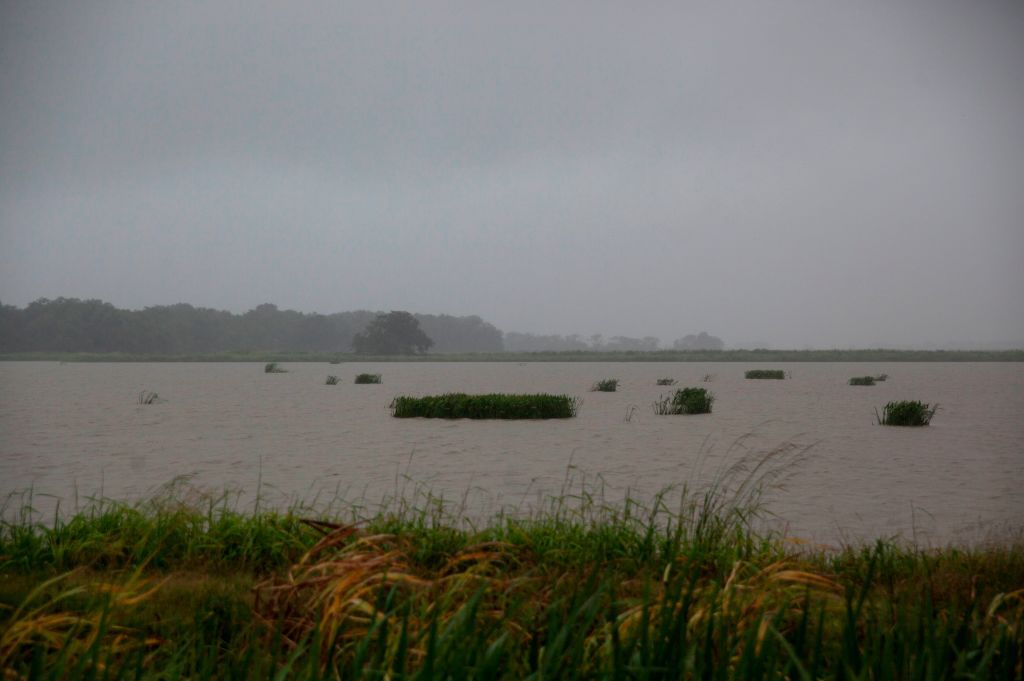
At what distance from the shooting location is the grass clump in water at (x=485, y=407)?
2009 cm

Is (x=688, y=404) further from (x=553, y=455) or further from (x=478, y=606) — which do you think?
(x=478, y=606)

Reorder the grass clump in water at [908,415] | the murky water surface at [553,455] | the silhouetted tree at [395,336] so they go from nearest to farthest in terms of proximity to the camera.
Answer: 1. the murky water surface at [553,455]
2. the grass clump in water at [908,415]
3. the silhouetted tree at [395,336]

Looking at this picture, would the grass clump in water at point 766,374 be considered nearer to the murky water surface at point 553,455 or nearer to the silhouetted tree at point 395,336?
the murky water surface at point 553,455

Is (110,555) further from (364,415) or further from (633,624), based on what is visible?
(364,415)

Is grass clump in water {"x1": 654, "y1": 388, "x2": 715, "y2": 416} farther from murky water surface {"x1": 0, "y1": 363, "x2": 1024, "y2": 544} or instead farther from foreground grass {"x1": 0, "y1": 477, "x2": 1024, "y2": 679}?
foreground grass {"x1": 0, "y1": 477, "x2": 1024, "y2": 679}

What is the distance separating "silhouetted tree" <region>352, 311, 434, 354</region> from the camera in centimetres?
9194

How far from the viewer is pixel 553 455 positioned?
13.4m

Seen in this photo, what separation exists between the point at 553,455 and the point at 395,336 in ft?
263

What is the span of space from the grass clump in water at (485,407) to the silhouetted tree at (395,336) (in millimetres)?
71829

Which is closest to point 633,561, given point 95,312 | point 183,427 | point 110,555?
point 110,555

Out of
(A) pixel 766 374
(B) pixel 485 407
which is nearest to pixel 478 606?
(B) pixel 485 407

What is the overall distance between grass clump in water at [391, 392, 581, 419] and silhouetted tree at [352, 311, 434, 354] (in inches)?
2828

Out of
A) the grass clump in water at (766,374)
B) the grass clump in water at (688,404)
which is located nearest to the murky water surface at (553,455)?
the grass clump in water at (688,404)

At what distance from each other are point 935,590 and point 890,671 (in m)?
2.14
